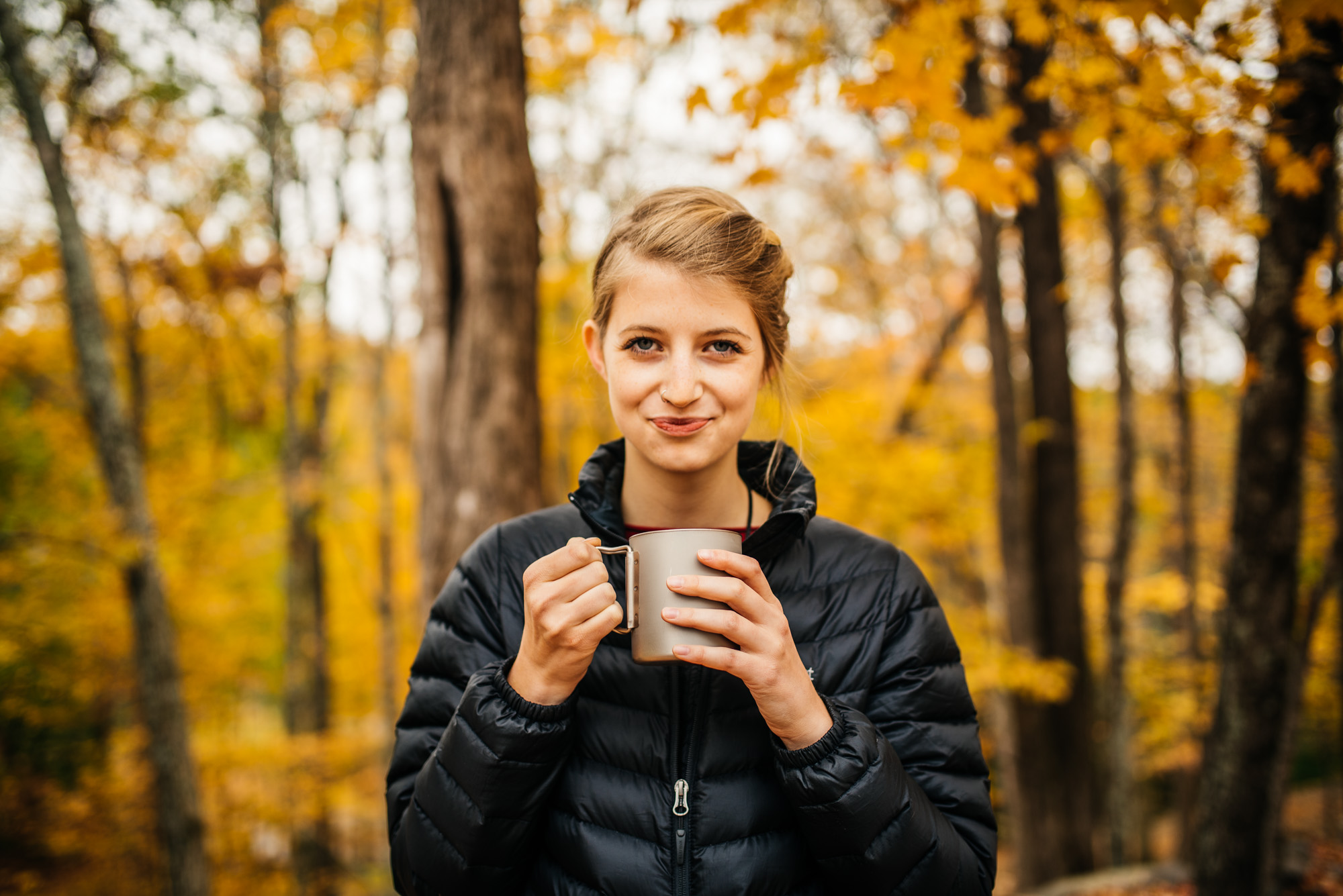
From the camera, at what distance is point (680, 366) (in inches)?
51.5

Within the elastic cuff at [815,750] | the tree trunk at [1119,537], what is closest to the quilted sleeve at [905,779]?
the elastic cuff at [815,750]

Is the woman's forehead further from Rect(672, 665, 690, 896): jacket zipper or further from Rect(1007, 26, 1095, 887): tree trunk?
Rect(1007, 26, 1095, 887): tree trunk

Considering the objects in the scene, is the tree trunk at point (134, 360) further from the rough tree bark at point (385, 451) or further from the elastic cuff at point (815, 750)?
the elastic cuff at point (815, 750)

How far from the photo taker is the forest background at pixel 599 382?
2.81 metres

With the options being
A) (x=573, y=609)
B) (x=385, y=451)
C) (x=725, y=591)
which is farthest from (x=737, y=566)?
(x=385, y=451)

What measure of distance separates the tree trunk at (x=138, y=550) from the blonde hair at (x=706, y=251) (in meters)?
5.82

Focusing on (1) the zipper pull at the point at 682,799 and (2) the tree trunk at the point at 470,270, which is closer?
(1) the zipper pull at the point at 682,799

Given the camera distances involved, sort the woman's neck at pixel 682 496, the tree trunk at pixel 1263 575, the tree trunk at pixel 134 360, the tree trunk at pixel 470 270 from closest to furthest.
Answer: the woman's neck at pixel 682 496
the tree trunk at pixel 470 270
the tree trunk at pixel 1263 575
the tree trunk at pixel 134 360

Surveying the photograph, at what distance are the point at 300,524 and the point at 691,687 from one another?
37.3 feet

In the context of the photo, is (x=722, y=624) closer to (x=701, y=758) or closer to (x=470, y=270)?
(x=701, y=758)

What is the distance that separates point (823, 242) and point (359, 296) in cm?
741

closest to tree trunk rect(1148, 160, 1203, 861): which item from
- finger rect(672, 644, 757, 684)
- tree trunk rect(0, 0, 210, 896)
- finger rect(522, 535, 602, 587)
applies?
finger rect(672, 644, 757, 684)

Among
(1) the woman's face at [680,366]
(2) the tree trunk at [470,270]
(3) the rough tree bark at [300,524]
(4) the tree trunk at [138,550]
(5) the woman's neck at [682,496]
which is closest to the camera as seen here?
(1) the woman's face at [680,366]

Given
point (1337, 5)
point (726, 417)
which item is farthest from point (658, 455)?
point (1337, 5)
